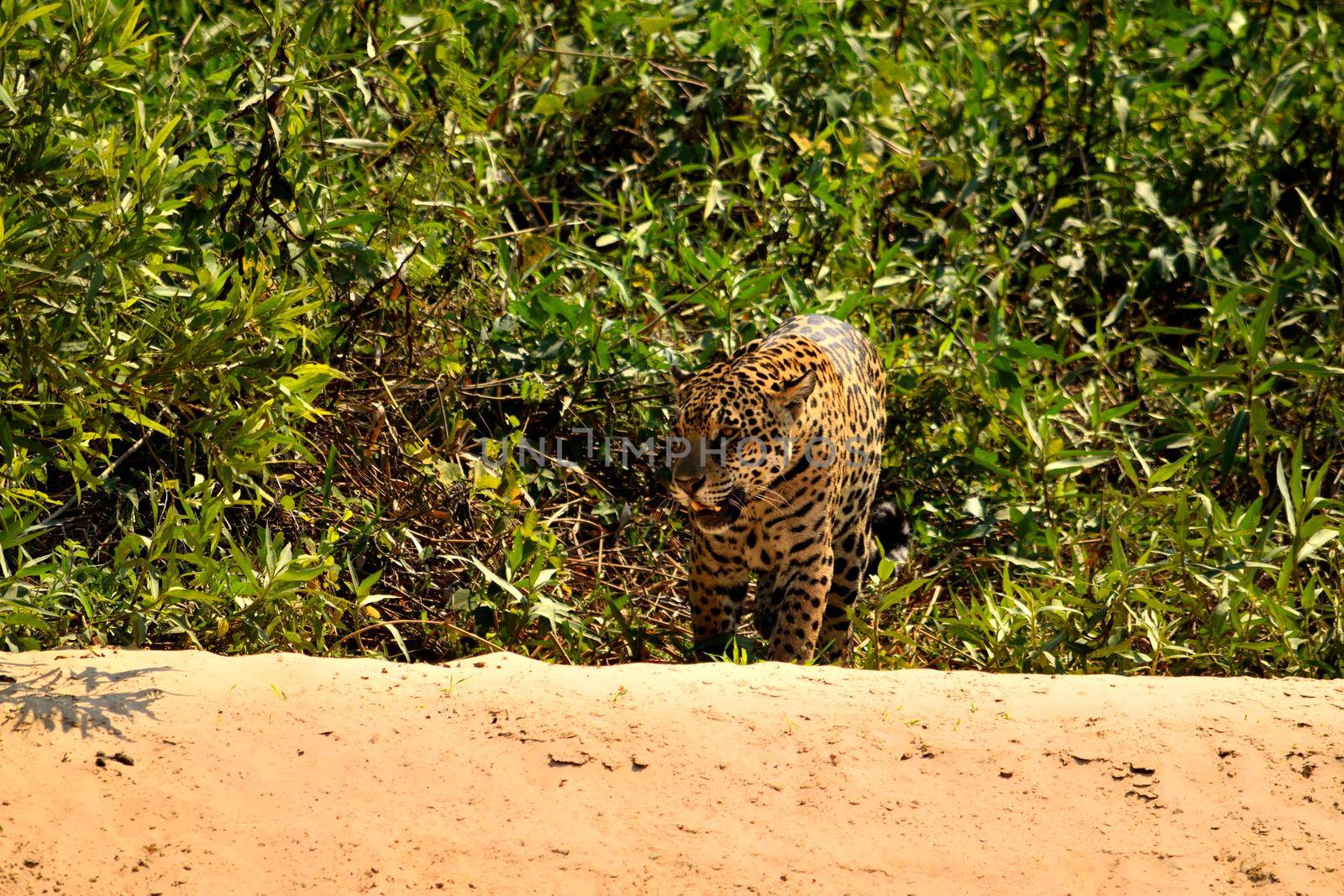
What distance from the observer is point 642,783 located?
11.6 feet

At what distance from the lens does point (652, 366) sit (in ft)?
20.2

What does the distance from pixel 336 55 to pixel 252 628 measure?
2.20m

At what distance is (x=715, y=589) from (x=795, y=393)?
0.73 m

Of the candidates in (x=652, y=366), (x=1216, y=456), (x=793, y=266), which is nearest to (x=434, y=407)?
(x=652, y=366)

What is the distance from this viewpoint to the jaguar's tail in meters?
6.01

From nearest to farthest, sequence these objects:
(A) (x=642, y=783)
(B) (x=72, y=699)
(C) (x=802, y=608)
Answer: (A) (x=642, y=783), (B) (x=72, y=699), (C) (x=802, y=608)

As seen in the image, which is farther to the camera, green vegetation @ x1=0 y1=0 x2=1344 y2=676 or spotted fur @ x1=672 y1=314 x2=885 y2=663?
spotted fur @ x1=672 y1=314 x2=885 y2=663

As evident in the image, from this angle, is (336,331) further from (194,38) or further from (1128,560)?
(1128,560)

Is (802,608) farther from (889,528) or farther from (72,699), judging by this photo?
(72,699)

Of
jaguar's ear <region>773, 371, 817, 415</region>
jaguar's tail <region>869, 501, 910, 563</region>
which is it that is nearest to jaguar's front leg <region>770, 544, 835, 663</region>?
jaguar's ear <region>773, 371, 817, 415</region>

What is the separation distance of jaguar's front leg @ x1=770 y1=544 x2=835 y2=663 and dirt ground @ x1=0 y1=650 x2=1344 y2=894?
3.36 ft
